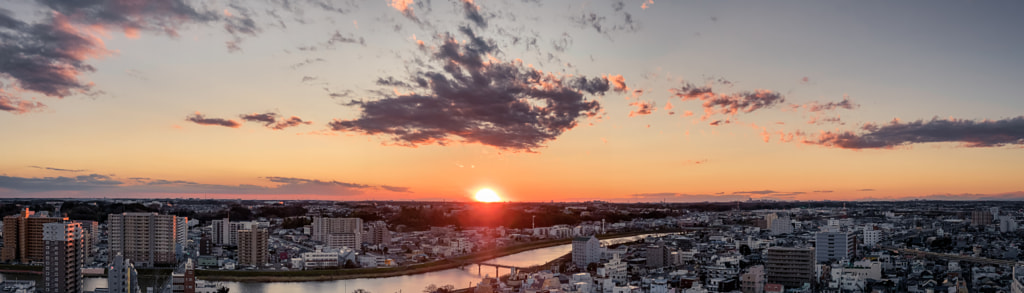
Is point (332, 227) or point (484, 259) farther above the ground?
point (332, 227)

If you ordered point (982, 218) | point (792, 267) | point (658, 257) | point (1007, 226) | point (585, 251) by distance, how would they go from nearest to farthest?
1. point (792, 267)
2. point (658, 257)
3. point (585, 251)
4. point (1007, 226)
5. point (982, 218)

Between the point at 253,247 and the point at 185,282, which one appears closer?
the point at 185,282

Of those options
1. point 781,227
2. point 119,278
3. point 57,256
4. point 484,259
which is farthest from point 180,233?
point 781,227

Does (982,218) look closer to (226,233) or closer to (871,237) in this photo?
(871,237)

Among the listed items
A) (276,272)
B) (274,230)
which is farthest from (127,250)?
(274,230)

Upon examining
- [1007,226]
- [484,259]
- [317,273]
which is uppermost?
[1007,226]

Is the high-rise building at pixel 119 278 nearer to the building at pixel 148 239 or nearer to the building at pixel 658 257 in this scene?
the building at pixel 148 239

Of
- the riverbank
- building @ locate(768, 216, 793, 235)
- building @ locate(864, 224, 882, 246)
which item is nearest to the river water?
the riverbank

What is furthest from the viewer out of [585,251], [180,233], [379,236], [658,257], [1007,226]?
[379,236]
